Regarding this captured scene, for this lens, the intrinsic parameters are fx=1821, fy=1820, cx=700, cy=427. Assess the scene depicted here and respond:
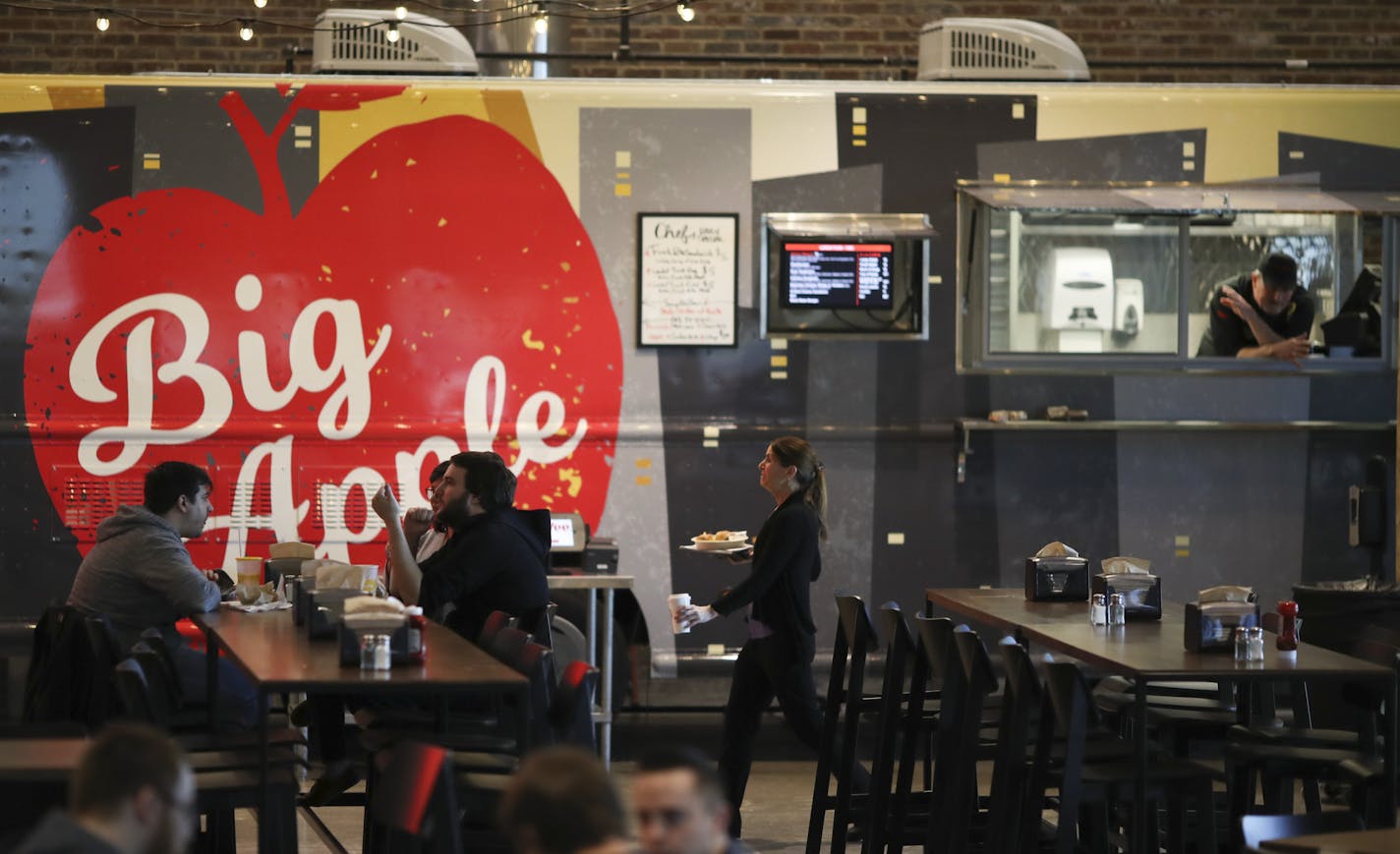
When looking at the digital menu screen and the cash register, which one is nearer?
the cash register

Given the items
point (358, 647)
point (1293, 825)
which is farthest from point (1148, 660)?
point (358, 647)

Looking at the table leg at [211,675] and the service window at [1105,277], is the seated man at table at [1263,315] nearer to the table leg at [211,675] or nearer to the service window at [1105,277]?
the service window at [1105,277]

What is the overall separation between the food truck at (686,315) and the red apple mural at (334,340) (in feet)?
0.05

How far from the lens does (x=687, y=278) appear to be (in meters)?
8.19

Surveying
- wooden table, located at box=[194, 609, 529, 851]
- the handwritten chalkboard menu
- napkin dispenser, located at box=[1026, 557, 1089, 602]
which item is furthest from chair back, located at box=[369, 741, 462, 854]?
the handwritten chalkboard menu

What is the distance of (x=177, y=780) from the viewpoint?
297 centimetres

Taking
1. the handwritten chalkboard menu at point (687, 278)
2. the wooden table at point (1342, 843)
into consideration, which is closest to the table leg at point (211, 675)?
the handwritten chalkboard menu at point (687, 278)

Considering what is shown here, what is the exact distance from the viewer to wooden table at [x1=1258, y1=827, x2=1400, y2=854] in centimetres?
339

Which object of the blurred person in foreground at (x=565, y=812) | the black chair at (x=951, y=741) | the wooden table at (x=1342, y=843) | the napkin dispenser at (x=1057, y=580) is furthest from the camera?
the napkin dispenser at (x=1057, y=580)

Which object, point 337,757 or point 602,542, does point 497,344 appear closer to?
point 602,542

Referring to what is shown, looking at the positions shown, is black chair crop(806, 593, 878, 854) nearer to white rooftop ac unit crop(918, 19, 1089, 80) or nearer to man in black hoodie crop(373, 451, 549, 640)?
man in black hoodie crop(373, 451, 549, 640)

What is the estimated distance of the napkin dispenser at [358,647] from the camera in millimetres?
5039

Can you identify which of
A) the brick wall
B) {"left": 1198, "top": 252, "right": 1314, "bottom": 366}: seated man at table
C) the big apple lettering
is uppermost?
the brick wall

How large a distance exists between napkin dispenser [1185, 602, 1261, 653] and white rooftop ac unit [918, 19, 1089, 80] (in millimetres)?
3699
